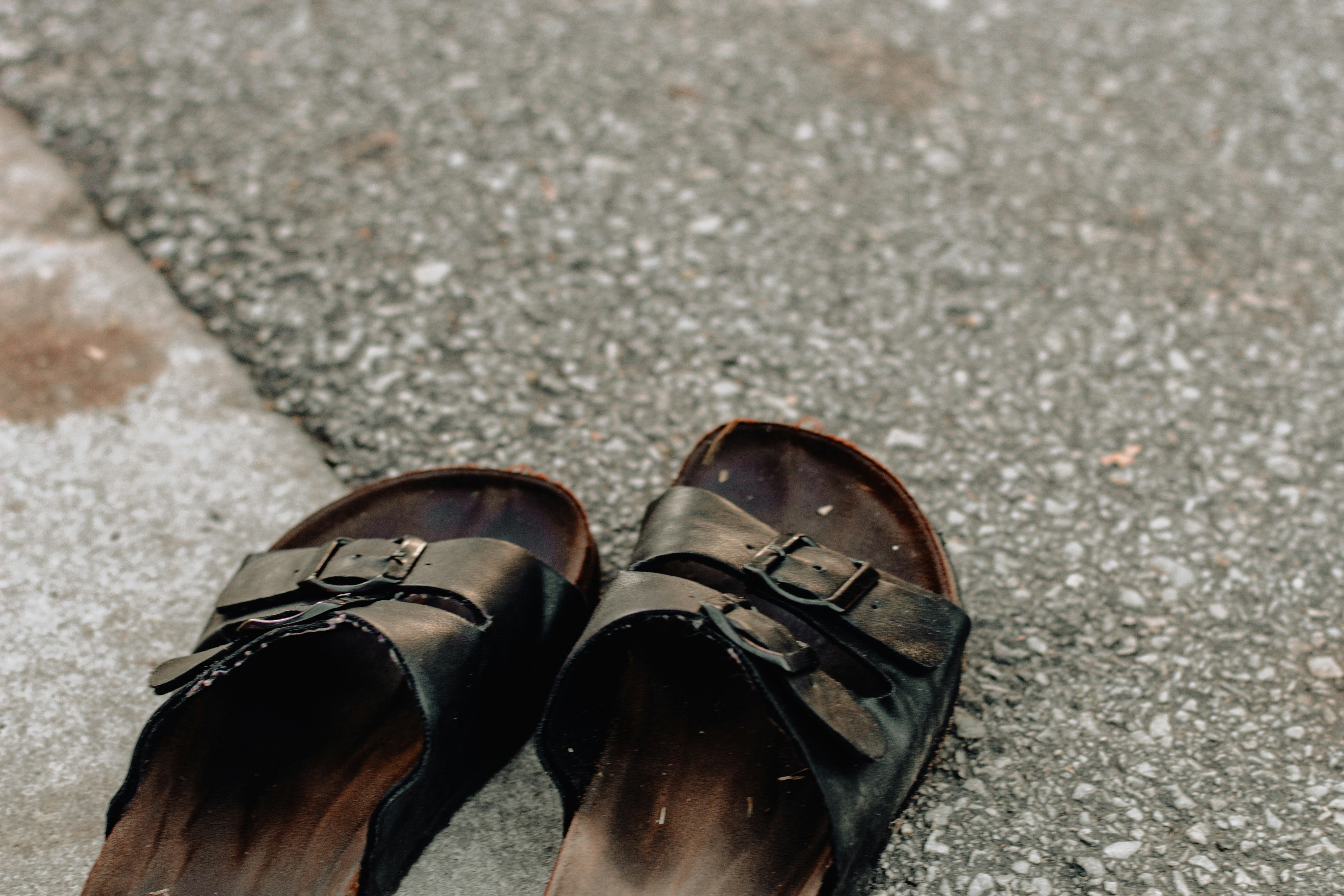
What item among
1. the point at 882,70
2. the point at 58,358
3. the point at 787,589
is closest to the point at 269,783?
the point at 787,589

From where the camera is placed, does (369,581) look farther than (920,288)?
No

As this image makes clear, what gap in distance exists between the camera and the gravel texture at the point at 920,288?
1.51 meters

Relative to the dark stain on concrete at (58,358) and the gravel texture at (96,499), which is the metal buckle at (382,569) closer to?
the gravel texture at (96,499)

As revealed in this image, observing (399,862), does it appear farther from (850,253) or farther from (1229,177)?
(1229,177)

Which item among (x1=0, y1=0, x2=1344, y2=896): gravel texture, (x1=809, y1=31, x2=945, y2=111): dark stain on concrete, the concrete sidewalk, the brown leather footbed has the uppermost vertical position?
(x1=809, y1=31, x2=945, y2=111): dark stain on concrete

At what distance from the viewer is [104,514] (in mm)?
1808

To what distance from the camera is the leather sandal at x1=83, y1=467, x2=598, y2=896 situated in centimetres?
123

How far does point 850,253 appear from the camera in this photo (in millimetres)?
2332

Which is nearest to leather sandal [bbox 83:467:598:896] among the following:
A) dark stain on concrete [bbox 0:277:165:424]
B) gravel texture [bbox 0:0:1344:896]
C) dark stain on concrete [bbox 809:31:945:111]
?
gravel texture [bbox 0:0:1344:896]

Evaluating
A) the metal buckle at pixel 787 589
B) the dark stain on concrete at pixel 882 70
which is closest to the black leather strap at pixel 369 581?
the metal buckle at pixel 787 589

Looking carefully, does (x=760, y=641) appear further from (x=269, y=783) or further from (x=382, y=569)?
(x=269, y=783)

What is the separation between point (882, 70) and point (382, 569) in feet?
7.32

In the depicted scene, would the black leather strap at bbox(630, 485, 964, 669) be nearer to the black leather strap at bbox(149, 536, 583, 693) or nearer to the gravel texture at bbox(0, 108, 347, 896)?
the black leather strap at bbox(149, 536, 583, 693)

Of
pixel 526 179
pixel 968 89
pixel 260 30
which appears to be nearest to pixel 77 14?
pixel 260 30
